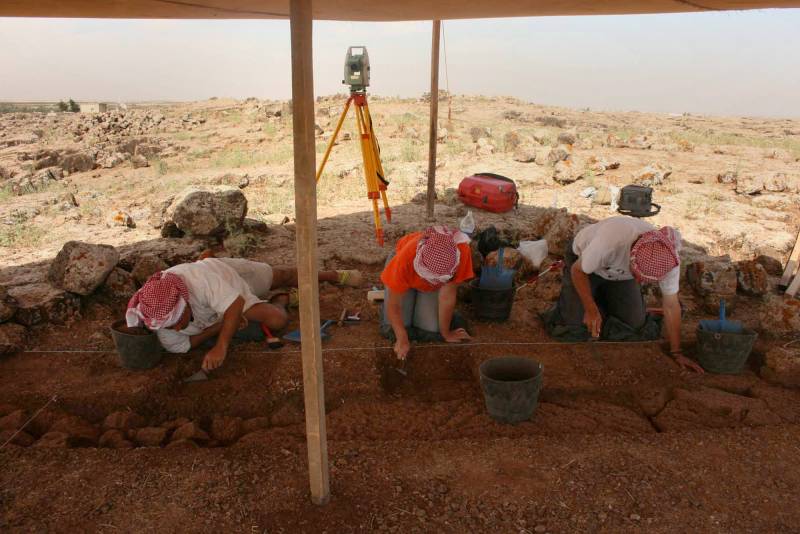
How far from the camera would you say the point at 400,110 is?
56.6ft

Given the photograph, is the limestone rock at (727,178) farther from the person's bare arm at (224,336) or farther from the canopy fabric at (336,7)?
the person's bare arm at (224,336)

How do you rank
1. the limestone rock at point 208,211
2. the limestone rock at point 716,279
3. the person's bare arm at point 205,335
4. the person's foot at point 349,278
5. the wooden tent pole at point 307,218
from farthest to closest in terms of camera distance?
1. the limestone rock at point 208,211
2. the person's foot at point 349,278
3. the limestone rock at point 716,279
4. the person's bare arm at point 205,335
5. the wooden tent pole at point 307,218

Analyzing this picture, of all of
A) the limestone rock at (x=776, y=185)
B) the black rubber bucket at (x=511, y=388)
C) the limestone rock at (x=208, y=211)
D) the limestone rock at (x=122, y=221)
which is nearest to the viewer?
the black rubber bucket at (x=511, y=388)

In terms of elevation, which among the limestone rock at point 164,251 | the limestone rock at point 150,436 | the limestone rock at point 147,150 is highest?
the limestone rock at point 147,150

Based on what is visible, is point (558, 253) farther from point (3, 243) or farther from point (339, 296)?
point (3, 243)

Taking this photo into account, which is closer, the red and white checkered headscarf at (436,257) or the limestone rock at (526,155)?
the red and white checkered headscarf at (436,257)

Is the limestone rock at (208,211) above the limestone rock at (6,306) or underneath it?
above

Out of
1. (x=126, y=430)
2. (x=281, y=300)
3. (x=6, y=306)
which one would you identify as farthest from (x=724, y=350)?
(x=6, y=306)

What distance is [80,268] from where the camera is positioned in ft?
12.7

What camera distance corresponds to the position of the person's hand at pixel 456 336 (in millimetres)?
3515

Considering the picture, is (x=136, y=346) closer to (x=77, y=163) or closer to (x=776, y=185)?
(x=776, y=185)

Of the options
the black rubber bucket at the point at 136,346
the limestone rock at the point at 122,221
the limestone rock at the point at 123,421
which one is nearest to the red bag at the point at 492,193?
the limestone rock at the point at 122,221

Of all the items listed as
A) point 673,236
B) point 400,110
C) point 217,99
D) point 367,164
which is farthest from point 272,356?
point 217,99

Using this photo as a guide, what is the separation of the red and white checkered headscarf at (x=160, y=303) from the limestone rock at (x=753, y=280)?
4.39m
